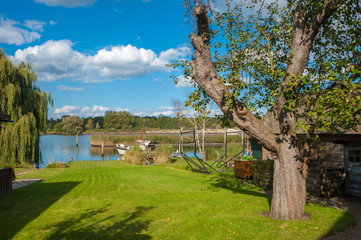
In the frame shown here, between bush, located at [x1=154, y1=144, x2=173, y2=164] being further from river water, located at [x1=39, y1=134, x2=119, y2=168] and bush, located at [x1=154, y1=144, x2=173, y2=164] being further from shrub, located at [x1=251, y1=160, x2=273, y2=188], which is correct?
shrub, located at [x1=251, y1=160, x2=273, y2=188]

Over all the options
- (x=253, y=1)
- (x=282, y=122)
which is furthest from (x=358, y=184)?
(x=253, y=1)

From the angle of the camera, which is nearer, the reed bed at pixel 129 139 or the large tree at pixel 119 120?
the reed bed at pixel 129 139

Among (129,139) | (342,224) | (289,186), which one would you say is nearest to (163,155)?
(289,186)

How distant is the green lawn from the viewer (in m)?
6.12

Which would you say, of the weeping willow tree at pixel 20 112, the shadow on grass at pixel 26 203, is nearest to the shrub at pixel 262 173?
the shadow on grass at pixel 26 203

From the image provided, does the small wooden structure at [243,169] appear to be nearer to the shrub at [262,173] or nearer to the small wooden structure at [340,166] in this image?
the shrub at [262,173]

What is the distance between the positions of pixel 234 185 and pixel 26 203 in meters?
7.82

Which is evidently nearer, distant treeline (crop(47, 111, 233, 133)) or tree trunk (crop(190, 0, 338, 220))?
tree trunk (crop(190, 0, 338, 220))

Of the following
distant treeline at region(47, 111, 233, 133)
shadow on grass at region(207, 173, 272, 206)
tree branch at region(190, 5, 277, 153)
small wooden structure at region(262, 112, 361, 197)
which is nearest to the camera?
tree branch at region(190, 5, 277, 153)

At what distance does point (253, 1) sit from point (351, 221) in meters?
6.48

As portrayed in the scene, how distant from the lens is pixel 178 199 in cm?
929

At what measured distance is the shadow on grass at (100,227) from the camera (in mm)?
5984

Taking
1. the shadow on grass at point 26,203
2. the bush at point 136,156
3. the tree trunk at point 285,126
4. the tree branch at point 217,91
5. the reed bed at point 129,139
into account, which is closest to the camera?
the shadow on grass at point 26,203

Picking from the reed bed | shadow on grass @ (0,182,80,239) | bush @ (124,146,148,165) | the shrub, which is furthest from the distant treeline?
shadow on grass @ (0,182,80,239)
